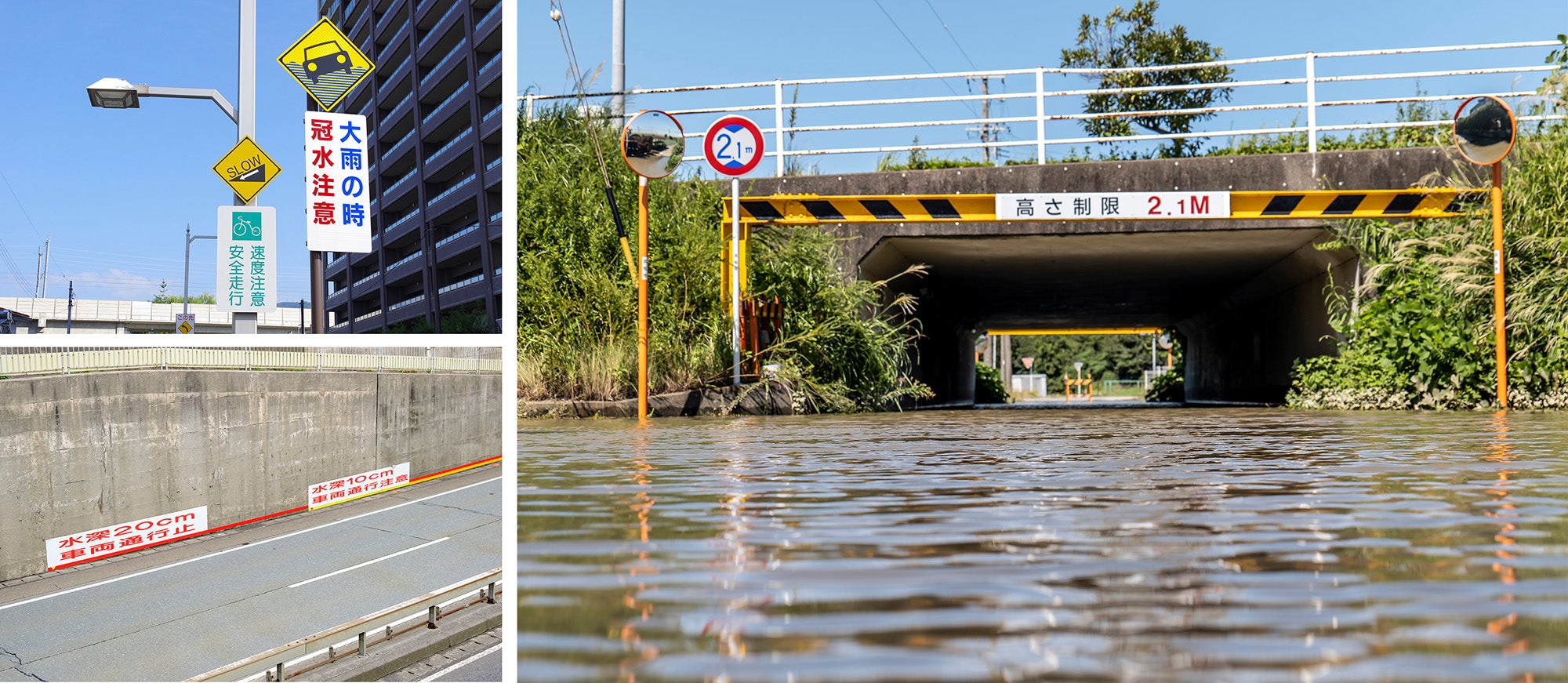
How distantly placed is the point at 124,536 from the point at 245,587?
3080 cm

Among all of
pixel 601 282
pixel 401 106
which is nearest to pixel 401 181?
pixel 401 106

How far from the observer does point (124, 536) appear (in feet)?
221

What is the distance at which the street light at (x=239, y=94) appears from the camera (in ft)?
36.7

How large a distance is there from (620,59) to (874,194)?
5.22 meters

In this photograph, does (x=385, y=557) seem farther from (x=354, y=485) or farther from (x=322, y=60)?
(x=322, y=60)

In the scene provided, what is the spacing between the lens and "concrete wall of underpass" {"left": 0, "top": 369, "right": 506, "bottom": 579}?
91.0ft

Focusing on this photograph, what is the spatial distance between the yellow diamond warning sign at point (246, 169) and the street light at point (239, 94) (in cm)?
9

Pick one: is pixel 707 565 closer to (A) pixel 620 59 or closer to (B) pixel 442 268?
(A) pixel 620 59

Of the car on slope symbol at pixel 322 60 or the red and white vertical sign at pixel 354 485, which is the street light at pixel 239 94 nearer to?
the car on slope symbol at pixel 322 60

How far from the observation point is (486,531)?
307 feet

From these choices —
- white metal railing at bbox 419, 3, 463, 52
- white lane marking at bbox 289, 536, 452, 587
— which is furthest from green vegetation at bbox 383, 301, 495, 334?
white lane marking at bbox 289, 536, 452, 587

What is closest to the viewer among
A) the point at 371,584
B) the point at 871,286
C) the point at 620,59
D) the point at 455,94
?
the point at 871,286

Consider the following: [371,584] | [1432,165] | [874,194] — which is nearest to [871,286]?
[874,194]

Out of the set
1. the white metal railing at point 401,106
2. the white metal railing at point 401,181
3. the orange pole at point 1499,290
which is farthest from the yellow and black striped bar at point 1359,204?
the white metal railing at point 401,181
